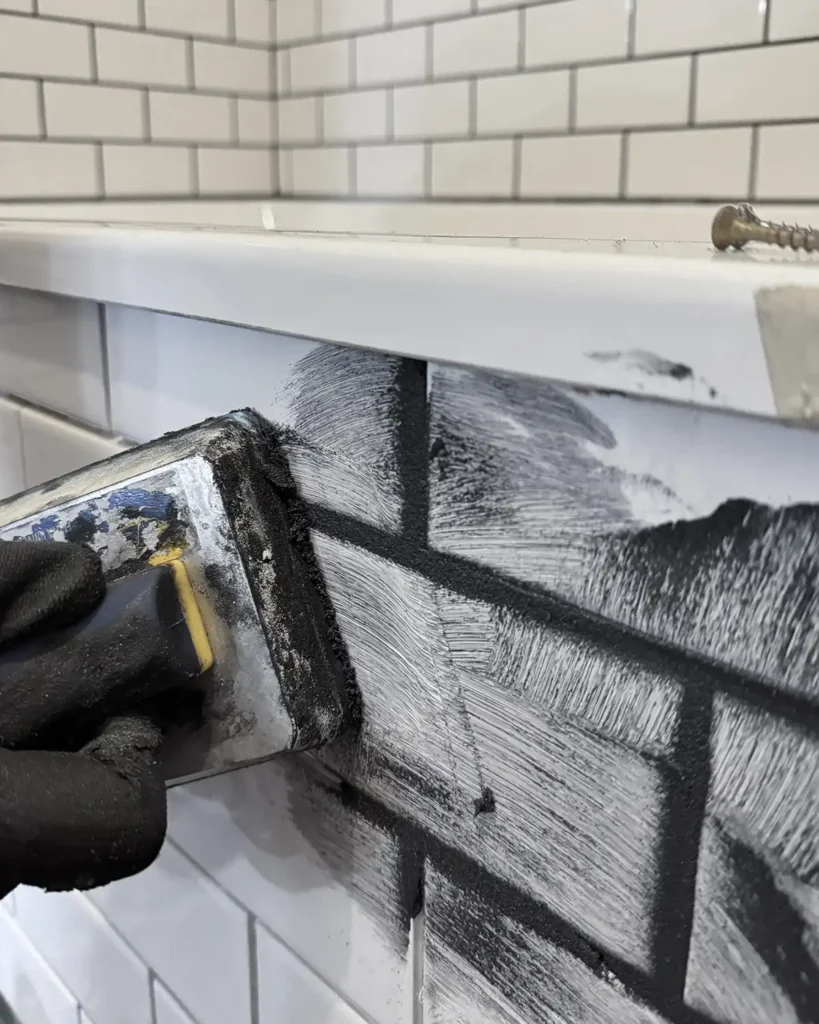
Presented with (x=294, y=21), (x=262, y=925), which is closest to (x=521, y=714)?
(x=262, y=925)

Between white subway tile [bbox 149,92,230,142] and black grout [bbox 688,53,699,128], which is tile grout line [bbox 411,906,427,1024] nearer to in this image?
black grout [bbox 688,53,699,128]

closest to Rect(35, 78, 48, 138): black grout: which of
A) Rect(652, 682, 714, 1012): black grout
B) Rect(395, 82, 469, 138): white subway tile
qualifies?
Rect(395, 82, 469, 138): white subway tile

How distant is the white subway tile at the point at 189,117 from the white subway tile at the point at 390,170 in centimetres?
18

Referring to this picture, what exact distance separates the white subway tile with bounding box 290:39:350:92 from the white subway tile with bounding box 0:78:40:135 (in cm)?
33

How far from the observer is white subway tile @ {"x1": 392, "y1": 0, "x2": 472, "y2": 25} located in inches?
39.0

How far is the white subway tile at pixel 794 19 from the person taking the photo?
Answer: 757 millimetres

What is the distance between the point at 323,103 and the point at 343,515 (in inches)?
35.7

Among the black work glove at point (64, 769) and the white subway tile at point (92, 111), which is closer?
the black work glove at point (64, 769)

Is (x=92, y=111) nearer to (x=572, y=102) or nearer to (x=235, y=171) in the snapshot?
(x=235, y=171)

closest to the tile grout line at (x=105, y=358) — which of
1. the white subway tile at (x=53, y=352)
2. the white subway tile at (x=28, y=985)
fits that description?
the white subway tile at (x=53, y=352)

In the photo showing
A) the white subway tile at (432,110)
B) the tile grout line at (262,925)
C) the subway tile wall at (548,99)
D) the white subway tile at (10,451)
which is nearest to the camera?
the tile grout line at (262,925)

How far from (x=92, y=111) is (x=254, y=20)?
256 millimetres

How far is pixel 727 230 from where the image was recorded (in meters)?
0.35

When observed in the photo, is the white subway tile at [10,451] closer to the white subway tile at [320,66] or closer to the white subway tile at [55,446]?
the white subway tile at [55,446]
